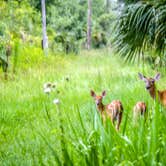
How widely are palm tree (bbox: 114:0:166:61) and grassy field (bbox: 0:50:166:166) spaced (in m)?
0.74

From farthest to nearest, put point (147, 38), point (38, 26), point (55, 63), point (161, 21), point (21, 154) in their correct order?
point (38, 26) < point (55, 63) < point (147, 38) < point (161, 21) < point (21, 154)

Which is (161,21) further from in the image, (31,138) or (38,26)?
(38,26)

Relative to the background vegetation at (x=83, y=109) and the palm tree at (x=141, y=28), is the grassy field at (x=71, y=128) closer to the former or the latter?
the background vegetation at (x=83, y=109)

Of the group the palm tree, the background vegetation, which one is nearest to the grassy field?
the background vegetation

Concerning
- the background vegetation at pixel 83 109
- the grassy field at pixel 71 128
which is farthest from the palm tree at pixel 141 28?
the grassy field at pixel 71 128

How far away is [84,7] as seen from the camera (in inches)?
1292

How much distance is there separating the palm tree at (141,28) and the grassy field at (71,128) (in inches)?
29.3

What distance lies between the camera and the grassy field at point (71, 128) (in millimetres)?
2164

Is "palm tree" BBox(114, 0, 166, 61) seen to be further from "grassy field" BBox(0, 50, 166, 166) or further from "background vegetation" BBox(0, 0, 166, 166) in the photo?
"grassy field" BBox(0, 50, 166, 166)

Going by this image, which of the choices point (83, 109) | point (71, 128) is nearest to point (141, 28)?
point (83, 109)

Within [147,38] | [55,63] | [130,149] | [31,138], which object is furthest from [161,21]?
[55,63]

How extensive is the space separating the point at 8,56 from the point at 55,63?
3.64 metres

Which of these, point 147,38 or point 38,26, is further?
point 38,26

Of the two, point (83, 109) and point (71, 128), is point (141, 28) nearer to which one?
point (83, 109)
